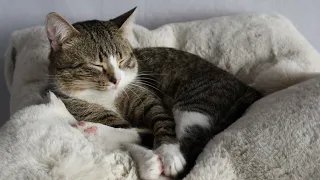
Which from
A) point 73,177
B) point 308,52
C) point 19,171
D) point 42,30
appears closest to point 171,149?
point 73,177

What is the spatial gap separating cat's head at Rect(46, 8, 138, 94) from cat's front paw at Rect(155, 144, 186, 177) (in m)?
0.29

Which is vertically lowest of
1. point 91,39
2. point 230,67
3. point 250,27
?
point 230,67

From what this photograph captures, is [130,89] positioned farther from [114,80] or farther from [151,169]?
[151,169]

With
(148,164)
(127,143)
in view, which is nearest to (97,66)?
(127,143)

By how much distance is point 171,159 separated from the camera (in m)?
1.00

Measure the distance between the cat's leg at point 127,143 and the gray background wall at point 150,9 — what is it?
81 cm

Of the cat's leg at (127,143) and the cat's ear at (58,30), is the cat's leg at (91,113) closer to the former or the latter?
the cat's leg at (127,143)

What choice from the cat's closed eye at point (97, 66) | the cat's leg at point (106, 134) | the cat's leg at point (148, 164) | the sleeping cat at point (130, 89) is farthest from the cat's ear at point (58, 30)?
the cat's leg at point (148, 164)

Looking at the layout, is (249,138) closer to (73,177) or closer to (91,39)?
(73,177)

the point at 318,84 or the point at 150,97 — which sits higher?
the point at 318,84

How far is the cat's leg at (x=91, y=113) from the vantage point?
1259mm

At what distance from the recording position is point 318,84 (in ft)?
3.55

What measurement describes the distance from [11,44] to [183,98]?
2.80ft

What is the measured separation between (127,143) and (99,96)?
0.71 ft
